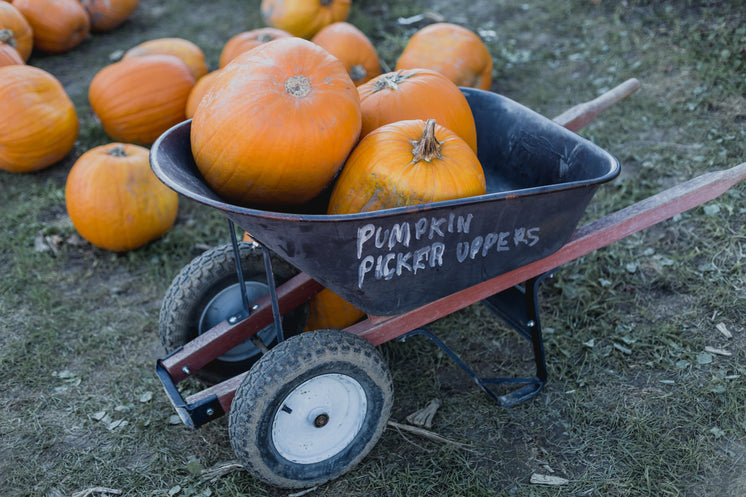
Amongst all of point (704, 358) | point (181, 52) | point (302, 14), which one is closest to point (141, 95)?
point (181, 52)

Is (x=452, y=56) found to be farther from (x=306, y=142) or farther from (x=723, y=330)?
(x=306, y=142)

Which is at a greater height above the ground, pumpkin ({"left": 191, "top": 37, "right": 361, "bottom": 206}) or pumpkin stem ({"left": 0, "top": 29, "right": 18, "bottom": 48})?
pumpkin ({"left": 191, "top": 37, "right": 361, "bottom": 206})

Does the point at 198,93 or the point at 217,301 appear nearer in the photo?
the point at 217,301

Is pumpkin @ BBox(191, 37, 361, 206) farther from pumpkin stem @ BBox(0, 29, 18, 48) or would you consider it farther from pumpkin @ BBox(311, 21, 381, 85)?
pumpkin stem @ BBox(0, 29, 18, 48)

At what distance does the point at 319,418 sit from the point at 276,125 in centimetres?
102

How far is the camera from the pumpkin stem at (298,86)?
195 cm

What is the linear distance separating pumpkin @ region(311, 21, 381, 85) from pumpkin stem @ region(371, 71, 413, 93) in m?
2.18

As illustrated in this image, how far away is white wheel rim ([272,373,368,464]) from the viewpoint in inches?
81.4

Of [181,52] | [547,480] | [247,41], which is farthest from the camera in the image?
[181,52]

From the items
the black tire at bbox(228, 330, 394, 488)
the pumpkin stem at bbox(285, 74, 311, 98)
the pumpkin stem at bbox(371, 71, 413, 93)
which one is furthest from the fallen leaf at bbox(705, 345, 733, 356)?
the pumpkin stem at bbox(285, 74, 311, 98)

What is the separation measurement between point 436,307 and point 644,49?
4073mm

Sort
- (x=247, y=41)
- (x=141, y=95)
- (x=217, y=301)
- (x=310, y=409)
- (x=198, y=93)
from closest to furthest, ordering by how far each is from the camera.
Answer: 1. (x=310, y=409)
2. (x=217, y=301)
3. (x=198, y=93)
4. (x=141, y=95)
5. (x=247, y=41)

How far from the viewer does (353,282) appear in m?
1.91

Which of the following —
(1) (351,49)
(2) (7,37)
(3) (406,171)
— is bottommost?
(1) (351,49)
